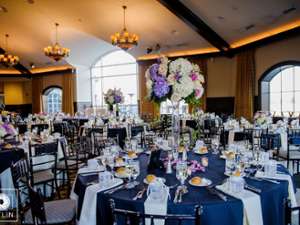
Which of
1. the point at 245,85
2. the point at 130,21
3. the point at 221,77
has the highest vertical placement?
the point at 130,21

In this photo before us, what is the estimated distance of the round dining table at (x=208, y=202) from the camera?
1912mm

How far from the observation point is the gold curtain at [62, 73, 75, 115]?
1605 centimetres

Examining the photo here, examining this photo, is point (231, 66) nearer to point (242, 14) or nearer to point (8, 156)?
point (242, 14)

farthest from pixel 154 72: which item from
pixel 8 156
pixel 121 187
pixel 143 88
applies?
pixel 143 88

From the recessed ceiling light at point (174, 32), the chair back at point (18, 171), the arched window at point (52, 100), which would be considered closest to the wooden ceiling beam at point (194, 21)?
the recessed ceiling light at point (174, 32)

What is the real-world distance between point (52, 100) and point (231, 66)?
38.3 ft

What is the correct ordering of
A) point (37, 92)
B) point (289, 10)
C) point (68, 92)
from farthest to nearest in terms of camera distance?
point (37, 92)
point (68, 92)
point (289, 10)

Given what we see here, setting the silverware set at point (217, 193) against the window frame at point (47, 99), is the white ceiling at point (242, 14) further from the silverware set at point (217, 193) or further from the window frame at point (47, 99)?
the window frame at point (47, 99)

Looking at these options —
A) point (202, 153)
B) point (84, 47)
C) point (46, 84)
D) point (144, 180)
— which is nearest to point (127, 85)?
point (84, 47)

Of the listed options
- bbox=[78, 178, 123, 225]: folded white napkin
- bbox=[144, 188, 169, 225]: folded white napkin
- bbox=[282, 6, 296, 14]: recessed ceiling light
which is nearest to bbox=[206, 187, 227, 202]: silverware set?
bbox=[144, 188, 169, 225]: folded white napkin

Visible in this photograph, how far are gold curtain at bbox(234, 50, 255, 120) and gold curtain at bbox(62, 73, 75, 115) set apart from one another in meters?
9.29

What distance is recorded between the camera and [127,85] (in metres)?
15.5

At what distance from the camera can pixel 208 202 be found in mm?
1942

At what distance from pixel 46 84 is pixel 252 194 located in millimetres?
17014
